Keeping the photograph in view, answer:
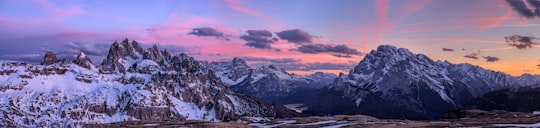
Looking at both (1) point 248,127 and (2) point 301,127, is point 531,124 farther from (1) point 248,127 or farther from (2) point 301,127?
(1) point 248,127

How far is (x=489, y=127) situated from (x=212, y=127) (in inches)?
1594

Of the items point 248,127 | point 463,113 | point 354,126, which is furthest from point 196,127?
point 463,113

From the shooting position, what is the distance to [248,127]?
83500 mm

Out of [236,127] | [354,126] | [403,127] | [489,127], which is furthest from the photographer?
[236,127]

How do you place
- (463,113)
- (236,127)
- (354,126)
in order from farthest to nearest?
(463,113)
(236,127)
(354,126)

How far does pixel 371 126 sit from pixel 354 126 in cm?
297

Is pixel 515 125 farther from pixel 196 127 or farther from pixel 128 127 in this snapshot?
pixel 128 127

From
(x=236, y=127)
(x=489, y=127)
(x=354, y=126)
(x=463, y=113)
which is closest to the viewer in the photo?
(x=489, y=127)

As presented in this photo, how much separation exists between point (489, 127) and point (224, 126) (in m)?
39.8

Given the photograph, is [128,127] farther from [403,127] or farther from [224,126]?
[403,127]

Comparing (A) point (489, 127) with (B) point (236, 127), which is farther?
(B) point (236, 127)

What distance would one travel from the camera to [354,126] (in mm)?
74812

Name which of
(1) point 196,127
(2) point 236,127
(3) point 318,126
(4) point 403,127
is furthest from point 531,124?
(1) point 196,127

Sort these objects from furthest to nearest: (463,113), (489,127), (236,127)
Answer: (463,113) → (236,127) → (489,127)
